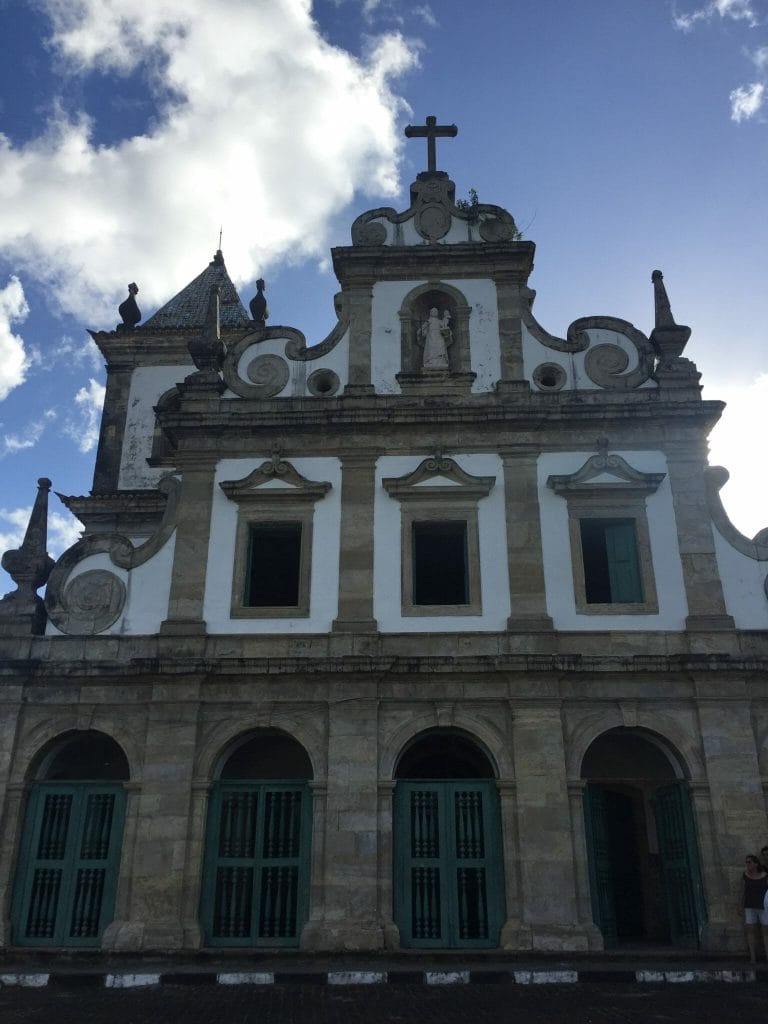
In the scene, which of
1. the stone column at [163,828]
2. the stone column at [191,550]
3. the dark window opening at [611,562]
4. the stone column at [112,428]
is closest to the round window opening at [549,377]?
the dark window opening at [611,562]

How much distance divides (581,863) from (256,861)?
5.07m

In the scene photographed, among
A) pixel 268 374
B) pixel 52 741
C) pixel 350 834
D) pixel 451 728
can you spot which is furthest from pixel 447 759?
pixel 268 374

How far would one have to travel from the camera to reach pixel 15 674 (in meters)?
15.3

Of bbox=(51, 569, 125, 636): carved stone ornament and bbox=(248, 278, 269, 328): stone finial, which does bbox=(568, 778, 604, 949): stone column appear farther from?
bbox=(248, 278, 269, 328): stone finial

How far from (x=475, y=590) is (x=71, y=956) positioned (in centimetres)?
832

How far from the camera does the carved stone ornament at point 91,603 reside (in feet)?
52.5

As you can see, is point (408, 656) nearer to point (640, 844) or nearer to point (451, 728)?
point (451, 728)

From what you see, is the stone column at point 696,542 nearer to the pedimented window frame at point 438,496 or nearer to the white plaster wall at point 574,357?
the white plaster wall at point 574,357

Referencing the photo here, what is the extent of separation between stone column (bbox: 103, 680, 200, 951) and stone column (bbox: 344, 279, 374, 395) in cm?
627

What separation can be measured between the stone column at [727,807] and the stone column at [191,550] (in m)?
8.34

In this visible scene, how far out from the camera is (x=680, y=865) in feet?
47.7

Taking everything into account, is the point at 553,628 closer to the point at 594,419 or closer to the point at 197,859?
the point at 594,419

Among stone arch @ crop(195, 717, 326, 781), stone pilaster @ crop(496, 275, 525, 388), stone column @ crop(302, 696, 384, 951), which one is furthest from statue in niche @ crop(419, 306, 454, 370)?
stone arch @ crop(195, 717, 326, 781)

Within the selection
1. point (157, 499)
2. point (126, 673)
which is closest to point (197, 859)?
point (126, 673)
